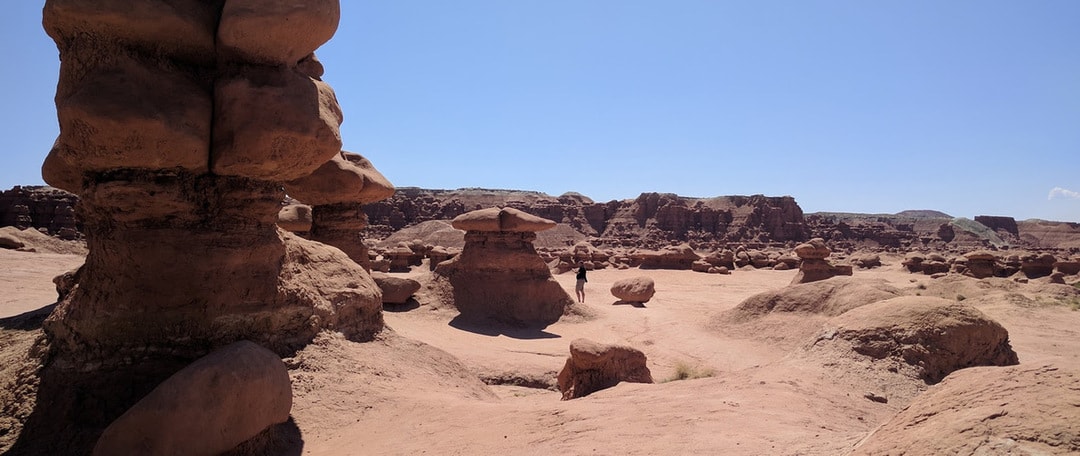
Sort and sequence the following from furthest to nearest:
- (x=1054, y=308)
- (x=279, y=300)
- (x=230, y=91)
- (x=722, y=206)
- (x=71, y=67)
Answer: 1. (x=722, y=206)
2. (x=1054, y=308)
3. (x=279, y=300)
4. (x=230, y=91)
5. (x=71, y=67)

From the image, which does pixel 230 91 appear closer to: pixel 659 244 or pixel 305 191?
pixel 305 191

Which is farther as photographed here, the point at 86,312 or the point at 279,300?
the point at 279,300

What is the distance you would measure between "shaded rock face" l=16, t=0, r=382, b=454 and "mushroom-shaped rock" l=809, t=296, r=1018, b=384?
6.01m

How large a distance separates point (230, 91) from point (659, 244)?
51.4 m

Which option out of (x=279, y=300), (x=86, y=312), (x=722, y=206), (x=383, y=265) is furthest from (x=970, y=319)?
(x=722, y=206)

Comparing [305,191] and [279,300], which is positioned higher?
[305,191]

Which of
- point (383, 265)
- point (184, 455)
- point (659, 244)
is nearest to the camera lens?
point (184, 455)

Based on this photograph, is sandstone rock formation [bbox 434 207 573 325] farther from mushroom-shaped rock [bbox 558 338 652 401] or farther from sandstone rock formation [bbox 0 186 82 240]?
sandstone rock formation [bbox 0 186 82 240]

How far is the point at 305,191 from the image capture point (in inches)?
404

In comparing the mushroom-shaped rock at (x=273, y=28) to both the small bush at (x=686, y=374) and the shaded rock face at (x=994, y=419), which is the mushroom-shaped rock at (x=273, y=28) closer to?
the shaded rock face at (x=994, y=419)

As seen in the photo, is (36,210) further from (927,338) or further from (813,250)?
(927,338)

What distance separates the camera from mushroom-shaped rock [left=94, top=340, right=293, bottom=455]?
359 cm

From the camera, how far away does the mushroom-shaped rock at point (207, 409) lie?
11.8 ft

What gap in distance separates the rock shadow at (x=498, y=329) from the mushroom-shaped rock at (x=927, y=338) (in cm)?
663
